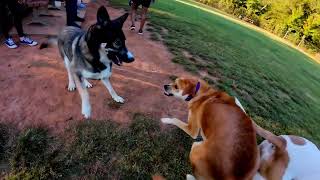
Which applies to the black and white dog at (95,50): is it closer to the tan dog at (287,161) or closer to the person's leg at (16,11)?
the person's leg at (16,11)

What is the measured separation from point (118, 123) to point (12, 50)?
3.01 metres

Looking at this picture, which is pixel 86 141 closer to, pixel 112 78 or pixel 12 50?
pixel 112 78

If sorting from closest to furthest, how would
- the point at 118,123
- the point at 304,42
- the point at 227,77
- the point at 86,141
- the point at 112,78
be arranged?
the point at 86,141
the point at 118,123
the point at 112,78
the point at 227,77
the point at 304,42

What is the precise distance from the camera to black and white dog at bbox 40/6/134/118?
13.7 ft

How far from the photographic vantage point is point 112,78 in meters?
6.09

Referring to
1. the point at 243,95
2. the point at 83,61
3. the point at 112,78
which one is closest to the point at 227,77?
the point at 243,95

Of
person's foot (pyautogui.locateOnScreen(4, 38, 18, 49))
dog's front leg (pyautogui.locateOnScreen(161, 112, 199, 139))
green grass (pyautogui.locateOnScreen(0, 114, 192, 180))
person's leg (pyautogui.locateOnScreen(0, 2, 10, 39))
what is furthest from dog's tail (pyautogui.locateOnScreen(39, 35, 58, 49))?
dog's front leg (pyautogui.locateOnScreen(161, 112, 199, 139))

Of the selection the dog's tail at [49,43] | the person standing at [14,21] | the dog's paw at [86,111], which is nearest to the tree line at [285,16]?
the dog's tail at [49,43]

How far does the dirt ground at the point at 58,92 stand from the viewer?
15.6 feet

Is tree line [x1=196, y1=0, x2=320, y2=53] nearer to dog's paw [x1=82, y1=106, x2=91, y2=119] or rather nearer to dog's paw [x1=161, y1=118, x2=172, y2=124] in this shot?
dog's paw [x1=161, y1=118, x2=172, y2=124]

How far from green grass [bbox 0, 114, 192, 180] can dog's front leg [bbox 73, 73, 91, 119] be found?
0.57 feet

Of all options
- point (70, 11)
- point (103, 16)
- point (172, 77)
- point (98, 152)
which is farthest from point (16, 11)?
point (98, 152)

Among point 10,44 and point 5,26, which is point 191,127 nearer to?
point 10,44

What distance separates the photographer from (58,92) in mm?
5301
